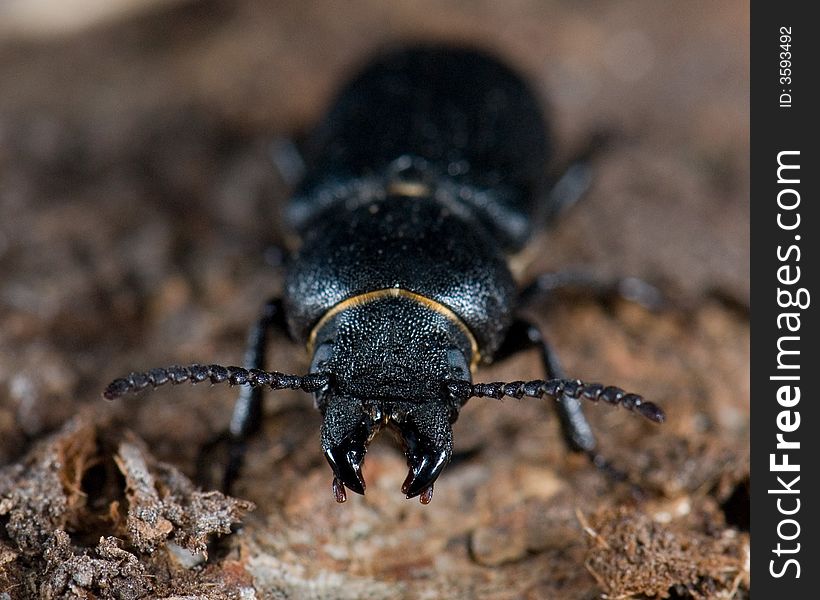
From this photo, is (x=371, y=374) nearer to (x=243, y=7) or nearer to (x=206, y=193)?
(x=206, y=193)

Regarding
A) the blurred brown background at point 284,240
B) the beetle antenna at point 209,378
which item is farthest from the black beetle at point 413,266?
the blurred brown background at point 284,240

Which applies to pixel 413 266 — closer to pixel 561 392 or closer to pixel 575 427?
pixel 561 392

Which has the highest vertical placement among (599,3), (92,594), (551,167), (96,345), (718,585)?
(599,3)

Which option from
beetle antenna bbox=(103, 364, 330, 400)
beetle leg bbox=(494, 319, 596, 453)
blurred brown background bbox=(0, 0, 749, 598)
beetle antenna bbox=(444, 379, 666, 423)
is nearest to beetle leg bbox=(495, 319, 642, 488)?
beetle leg bbox=(494, 319, 596, 453)

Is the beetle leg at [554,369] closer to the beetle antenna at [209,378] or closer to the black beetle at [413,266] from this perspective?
the black beetle at [413,266]

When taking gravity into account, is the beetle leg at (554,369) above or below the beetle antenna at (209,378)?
below

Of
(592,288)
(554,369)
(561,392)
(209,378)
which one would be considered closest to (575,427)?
(554,369)

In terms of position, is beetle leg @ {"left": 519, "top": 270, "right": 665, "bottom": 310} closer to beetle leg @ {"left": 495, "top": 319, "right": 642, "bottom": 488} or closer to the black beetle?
the black beetle

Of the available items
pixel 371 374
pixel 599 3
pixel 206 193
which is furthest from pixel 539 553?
pixel 599 3
